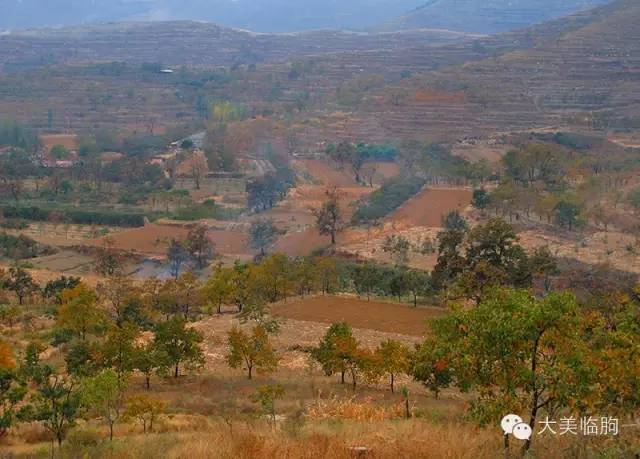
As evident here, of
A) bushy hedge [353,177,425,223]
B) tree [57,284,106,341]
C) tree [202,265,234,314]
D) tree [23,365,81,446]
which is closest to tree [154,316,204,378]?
tree [57,284,106,341]

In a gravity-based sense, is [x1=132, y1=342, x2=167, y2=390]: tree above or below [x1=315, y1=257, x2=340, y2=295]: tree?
above

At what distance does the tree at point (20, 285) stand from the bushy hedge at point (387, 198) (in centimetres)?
1264

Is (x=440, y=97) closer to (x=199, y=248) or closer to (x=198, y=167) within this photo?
(x=198, y=167)

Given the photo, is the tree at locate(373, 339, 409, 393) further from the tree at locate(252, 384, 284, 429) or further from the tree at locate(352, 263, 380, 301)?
the tree at locate(352, 263, 380, 301)

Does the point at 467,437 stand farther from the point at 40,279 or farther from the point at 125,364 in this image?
the point at 40,279

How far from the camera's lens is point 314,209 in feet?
96.9

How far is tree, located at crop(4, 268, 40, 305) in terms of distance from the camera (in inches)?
762

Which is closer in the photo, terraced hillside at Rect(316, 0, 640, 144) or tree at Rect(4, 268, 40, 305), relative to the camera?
tree at Rect(4, 268, 40, 305)

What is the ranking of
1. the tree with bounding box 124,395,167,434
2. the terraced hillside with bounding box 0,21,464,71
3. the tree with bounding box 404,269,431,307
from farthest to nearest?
the terraced hillside with bounding box 0,21,464,71
the tree with bounding box 404,269,431,307
the tree with bounding box 124,395,167,434

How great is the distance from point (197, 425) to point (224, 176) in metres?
30.6

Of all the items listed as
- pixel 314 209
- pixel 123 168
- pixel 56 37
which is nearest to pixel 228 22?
pixel 56 37

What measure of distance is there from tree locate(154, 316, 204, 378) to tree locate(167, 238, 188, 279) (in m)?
12.6

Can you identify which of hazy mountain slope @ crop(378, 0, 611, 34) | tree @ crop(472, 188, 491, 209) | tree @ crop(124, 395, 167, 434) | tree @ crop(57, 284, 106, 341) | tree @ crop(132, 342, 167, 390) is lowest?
tree @ crop(472, 188, 491, 209)

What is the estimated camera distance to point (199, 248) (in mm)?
24781
